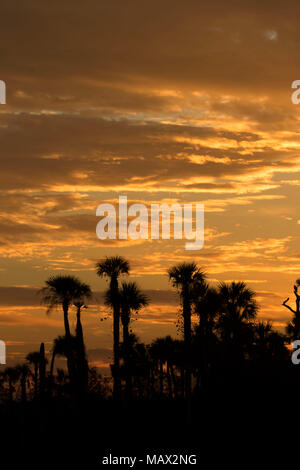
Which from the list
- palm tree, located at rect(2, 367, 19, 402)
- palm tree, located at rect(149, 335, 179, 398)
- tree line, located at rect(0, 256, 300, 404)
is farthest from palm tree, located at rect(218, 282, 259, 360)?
palm tree, located at rect(2, 367, 19, 402)

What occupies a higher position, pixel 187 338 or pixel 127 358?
pixel 187 338

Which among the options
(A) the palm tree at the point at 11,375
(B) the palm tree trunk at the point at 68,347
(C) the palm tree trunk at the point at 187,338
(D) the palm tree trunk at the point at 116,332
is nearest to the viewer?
(C) the palm tree trunk at the point at 187,338

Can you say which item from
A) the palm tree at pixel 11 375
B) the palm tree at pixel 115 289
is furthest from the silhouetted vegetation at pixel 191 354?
the palm tree at pixel 11 375

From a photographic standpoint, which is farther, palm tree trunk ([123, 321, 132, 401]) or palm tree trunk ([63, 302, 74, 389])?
palm tree trunk ([123, 321, 132, 401])

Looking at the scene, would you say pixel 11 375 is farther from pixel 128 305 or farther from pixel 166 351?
pixel 128 305

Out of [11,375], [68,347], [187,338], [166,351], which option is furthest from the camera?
[11,375]

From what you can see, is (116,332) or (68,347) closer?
(116,332)

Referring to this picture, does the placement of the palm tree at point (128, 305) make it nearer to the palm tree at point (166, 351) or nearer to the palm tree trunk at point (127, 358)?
the palm tree trunk at point (127, 358)

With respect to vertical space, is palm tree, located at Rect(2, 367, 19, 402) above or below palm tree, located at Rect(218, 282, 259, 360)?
below

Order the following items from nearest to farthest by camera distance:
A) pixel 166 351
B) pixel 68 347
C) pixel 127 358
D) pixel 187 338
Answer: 1. pixel 187 338
2. pixel 68 347
3. pixel 127 358
4. pixel 166 351

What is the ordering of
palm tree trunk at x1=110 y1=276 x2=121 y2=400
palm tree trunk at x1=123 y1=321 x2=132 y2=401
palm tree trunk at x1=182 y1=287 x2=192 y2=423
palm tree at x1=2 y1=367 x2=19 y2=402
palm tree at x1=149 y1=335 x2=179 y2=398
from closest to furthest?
palm tree trunk at x1=182 y1=287 x2=192 y2=423, palm tree trunk at x1=110 y1=276 x2=121 y2=400, palm tree trunk at x1=123 y1=321 x2=132 y2=401, palm tree at x1=149 y1=335 x2=179 y2=398, palm tree at x1=2 y1=367 x2=19 y2=402

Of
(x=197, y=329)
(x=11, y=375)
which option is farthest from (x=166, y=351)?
(x=11, y=375)

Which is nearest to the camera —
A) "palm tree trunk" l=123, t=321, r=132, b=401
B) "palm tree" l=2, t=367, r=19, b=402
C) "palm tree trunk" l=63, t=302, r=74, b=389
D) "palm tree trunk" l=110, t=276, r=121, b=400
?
"palm tree trunk" l=110, t=276, r=121, b=400

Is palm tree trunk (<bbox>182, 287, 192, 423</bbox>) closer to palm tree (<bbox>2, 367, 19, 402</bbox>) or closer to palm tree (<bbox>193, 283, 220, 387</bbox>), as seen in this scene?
palm tree (<bbox>193, 283, 220, 387</bbox>)
